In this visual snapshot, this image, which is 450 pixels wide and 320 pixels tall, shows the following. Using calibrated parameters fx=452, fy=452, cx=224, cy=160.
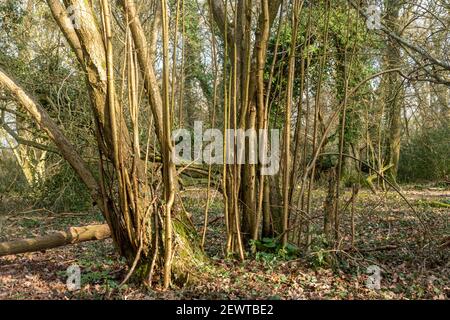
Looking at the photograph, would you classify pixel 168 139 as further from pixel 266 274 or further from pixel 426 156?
pixel 426 156

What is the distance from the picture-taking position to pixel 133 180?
12.4 ft

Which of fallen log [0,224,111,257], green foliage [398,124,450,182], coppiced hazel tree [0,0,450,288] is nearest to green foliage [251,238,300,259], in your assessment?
coppiced hazel tree [0,0,450,288]

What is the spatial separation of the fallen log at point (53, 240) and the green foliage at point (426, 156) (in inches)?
487

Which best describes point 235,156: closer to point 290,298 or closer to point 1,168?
point 290,298

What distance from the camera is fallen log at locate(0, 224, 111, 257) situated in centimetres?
477

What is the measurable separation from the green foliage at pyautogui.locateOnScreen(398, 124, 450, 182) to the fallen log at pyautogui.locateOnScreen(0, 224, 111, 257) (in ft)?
40.5

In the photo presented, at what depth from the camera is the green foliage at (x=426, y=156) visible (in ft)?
48.8

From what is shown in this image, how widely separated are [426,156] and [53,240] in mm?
13519

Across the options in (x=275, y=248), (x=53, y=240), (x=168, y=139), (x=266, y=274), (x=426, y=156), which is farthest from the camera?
(x=426, y=156)

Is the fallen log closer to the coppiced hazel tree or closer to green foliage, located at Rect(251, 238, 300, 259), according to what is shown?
the coppiced hazel tree

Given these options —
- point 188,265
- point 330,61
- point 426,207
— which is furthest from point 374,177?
point 188,265

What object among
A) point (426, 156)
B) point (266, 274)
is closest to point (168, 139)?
point (266, 274)

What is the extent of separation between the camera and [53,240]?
504 centimetres
